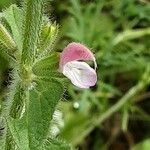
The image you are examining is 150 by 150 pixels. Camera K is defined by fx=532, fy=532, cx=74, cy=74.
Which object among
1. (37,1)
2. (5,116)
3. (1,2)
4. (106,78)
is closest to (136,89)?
(106,78)

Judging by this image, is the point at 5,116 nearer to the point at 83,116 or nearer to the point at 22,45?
the point at 22,45

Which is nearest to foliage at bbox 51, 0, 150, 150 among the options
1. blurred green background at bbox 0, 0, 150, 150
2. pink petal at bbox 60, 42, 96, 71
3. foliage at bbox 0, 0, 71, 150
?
blurred green background at bbox 0, 0, 150, 150

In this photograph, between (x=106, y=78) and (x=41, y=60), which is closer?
(x=41, y=60)

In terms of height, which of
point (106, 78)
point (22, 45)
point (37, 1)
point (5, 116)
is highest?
point (37, 1)

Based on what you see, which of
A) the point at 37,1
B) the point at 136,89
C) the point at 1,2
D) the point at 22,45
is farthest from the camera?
the point at 136,89

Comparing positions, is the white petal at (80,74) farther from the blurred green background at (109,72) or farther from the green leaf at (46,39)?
the blurred green background at (109,72)

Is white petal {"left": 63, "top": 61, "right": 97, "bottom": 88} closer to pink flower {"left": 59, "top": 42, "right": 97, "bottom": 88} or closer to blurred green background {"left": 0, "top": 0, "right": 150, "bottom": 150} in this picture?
pink flower {"left": 59, "top": 42, "right": 97, "bottom": 88}
